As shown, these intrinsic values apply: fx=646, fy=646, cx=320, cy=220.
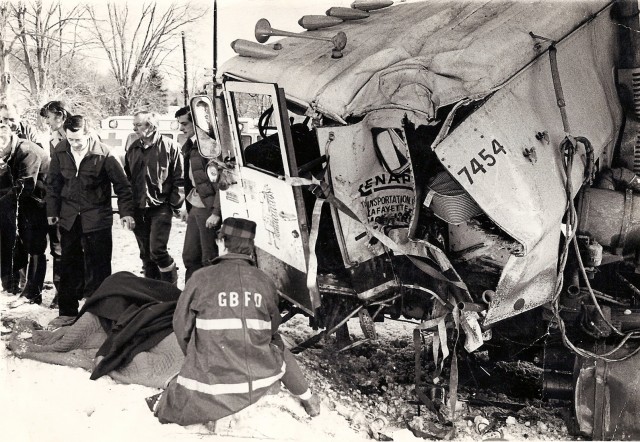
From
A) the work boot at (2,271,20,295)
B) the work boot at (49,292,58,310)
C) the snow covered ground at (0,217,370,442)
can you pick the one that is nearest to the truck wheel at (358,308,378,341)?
the snow covered ground at (0,217,370,442)

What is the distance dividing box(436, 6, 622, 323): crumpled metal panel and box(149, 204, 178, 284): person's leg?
3.29m

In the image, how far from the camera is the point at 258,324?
3.46 meters

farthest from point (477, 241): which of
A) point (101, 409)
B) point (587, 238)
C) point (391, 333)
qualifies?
point (101, 409)

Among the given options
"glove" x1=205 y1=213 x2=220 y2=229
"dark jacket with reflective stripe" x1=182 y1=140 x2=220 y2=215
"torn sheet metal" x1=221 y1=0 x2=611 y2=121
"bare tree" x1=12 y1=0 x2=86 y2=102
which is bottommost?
"glove" x1=205 y1=213 x2=220 y2=229

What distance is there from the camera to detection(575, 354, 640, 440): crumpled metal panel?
3.59 metres

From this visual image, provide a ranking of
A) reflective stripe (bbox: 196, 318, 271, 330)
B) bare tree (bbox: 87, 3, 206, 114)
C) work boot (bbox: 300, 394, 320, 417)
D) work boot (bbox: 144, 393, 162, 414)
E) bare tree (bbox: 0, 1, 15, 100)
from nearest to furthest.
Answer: reflective stripe (bbox: 196, 318, 271, 330) < work boot (bbox: 144, 393, 162, 414) < work boot (bbox: 300, 394, 320, 417) < bare tree (bbox: 0, 1, 15, 100) < bare tree (bbox: 87, 3, 206, 114)

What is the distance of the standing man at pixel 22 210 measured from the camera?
572 centimetres

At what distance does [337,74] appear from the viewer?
156 inches

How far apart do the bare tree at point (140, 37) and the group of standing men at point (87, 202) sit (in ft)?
2.35

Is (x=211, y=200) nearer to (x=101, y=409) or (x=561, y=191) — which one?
(x=101, y=409)

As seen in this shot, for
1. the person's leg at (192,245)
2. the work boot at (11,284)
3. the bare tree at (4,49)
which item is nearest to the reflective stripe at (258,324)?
the person's leg at (192,245)

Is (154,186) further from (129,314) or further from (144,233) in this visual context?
(129,314)

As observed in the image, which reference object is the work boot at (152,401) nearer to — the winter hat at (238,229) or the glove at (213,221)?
the winter hat at (238,229)

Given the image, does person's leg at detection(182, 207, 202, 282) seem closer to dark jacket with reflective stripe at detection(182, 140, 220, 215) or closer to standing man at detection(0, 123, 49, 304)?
dark jacket with reflective stripe at detection(182, 140, 220, 215)
